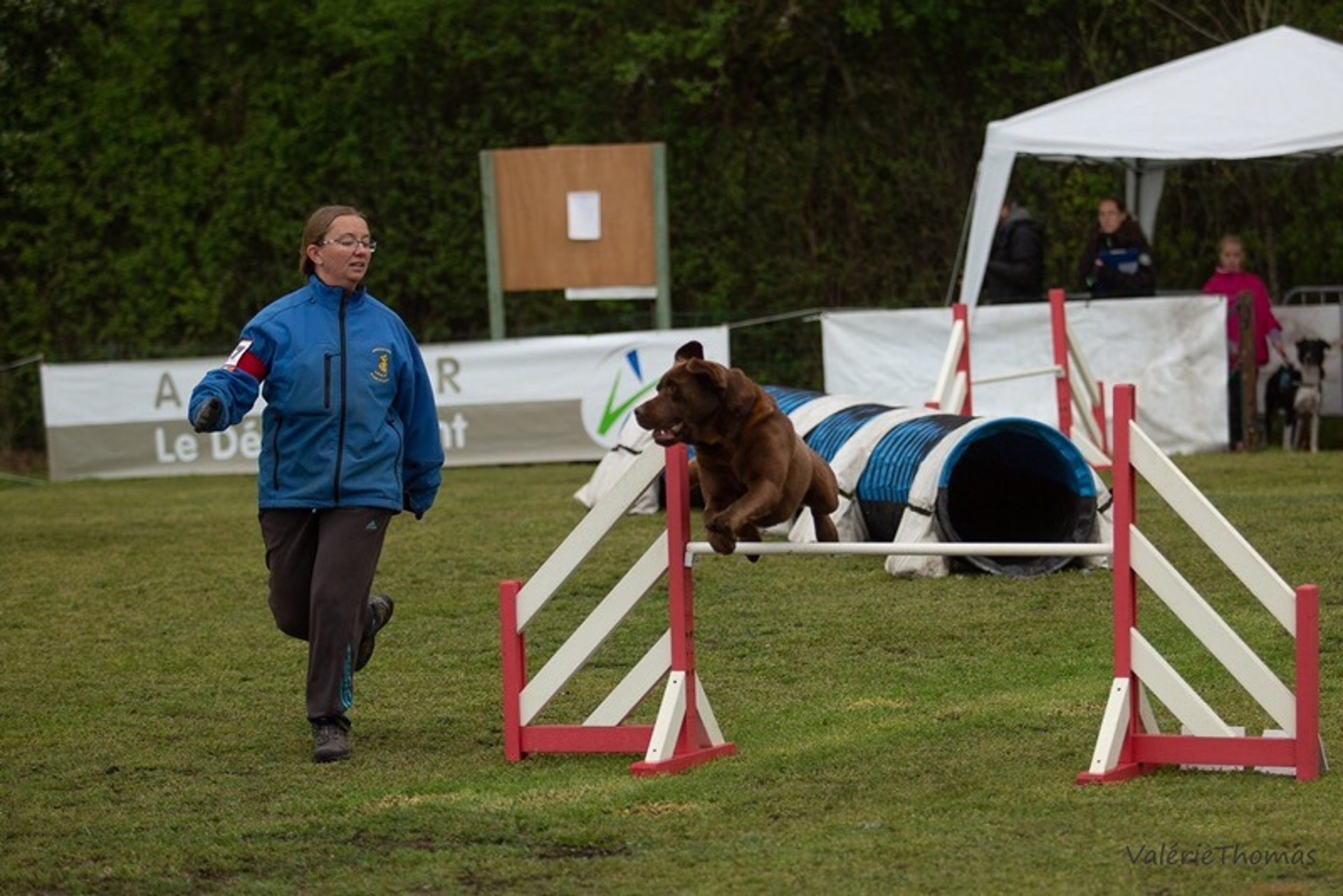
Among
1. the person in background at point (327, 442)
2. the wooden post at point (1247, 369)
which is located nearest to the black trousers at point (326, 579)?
the person in background at point (327, 442)

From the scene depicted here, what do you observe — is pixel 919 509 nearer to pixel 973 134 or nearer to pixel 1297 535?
pixel 1297 535

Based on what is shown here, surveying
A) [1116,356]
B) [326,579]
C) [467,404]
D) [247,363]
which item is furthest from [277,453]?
[467,404]

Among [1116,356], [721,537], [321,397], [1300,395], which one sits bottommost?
[1300,395]

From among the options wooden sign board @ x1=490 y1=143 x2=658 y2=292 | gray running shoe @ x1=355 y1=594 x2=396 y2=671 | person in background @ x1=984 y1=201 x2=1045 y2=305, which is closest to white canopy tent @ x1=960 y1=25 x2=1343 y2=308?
person in background @ x1=984 y1=201 x2=1045 y2=305

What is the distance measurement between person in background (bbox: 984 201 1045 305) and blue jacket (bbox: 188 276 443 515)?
33.5 ft

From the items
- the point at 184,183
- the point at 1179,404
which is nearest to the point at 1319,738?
the point at 1179,404

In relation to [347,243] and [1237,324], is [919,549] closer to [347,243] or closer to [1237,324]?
[347,243]

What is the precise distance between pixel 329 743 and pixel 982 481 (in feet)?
16.2

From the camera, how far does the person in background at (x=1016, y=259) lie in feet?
52.1

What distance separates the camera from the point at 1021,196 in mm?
19156

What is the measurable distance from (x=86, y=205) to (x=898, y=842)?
16596 mm

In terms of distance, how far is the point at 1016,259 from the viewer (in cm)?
1592

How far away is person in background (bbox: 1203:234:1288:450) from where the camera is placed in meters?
15.1

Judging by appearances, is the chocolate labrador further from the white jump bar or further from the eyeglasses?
the eyeglasses
